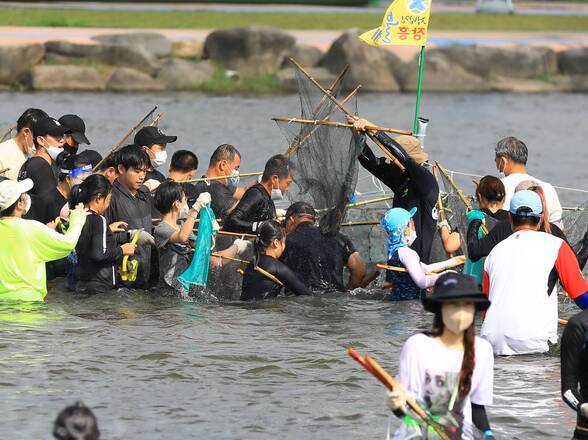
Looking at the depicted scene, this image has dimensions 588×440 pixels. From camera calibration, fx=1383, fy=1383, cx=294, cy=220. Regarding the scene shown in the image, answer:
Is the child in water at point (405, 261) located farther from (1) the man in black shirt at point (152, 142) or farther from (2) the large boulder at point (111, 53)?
(2) the large boulder at point (111, 53)

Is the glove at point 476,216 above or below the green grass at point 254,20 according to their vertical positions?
below

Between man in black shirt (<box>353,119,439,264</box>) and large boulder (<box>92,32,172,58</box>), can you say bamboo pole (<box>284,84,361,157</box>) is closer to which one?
man in black shirt (<box>353,119,439,264</box>)

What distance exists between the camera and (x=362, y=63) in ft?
106

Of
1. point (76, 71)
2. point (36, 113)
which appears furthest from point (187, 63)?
point (36, 113)

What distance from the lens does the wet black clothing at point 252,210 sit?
11.9 meters

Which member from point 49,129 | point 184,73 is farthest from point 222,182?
point 184,73

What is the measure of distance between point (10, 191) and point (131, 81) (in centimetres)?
2079

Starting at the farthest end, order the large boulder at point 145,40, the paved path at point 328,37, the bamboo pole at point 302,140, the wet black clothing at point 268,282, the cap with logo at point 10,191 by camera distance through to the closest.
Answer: the paved path at point 328,37 → the large boulder at point 145,40 → the bamboo pole at point 302,140 → the wet black clothing at point 268,282 → the cap with logo at point 10,191

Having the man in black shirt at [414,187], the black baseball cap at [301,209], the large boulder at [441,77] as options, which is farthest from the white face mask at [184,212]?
the large boulder at [441,77]

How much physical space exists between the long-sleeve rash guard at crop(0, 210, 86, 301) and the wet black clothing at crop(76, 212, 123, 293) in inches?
12.2

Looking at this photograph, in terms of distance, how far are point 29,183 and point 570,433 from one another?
4.43 metres

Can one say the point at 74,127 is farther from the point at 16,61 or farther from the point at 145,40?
the point at 145,40

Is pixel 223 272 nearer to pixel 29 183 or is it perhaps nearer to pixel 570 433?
pixel 29 183

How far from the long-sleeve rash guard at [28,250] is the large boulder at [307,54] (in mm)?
21800
